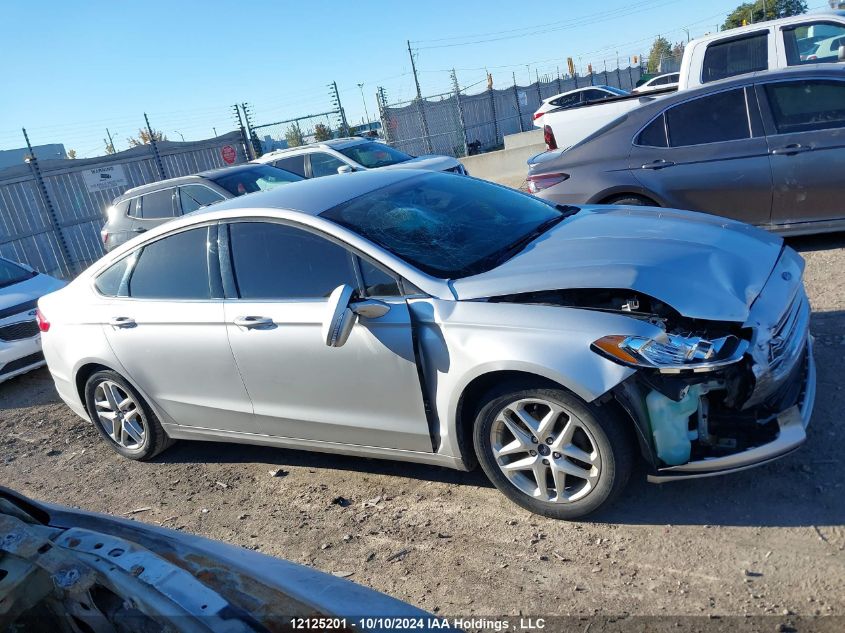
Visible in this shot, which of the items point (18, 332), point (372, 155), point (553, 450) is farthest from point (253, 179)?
point (553, 450)

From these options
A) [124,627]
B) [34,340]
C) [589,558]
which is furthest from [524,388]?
[34,340]

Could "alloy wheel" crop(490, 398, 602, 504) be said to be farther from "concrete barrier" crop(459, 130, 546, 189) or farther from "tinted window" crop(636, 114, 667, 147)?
"concrete barrier" crop(459, 130, 546, 189)

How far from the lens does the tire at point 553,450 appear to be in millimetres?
3094

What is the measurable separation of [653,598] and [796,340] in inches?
56.7

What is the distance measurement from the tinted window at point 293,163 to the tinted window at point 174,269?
892cm

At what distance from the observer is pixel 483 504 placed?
3.65 metres

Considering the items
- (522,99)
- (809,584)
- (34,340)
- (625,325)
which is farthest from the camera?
(522,99)

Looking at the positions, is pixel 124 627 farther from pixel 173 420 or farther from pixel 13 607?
pixel 173 420

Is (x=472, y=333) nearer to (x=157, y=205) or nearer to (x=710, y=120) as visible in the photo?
(x=710, y=120)

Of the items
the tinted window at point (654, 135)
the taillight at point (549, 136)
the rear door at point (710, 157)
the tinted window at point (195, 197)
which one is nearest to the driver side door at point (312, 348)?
the rear door at point (710, 157)

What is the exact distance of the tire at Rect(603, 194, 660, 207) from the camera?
6.55 m

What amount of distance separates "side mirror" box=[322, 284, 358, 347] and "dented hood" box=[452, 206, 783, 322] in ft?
1.73

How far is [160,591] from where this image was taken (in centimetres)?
178

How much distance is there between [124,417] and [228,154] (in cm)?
1550
